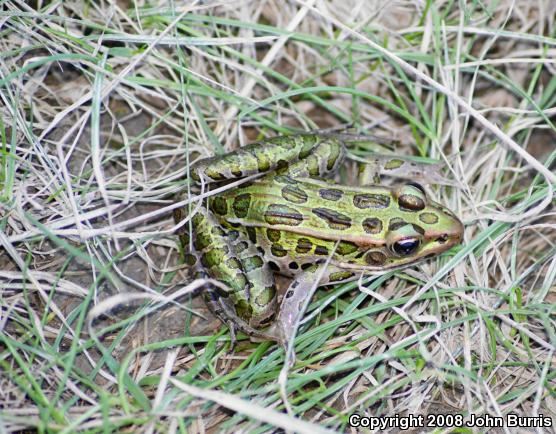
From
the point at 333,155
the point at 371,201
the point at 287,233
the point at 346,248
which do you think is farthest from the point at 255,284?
the point at 333,155

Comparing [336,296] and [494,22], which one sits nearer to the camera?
[336,296]

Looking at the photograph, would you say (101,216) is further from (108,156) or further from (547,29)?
(547,29)

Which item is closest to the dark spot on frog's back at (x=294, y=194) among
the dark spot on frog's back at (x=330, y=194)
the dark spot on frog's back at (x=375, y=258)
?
the dark spot on frog's back at (x=330, y=194)

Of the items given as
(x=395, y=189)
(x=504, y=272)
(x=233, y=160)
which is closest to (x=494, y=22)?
(x=395, y=189)

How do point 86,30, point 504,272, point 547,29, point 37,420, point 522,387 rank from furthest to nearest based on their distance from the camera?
point 547,29 < point 86,30 < point 504,272 < point 522,387 < point 37,420

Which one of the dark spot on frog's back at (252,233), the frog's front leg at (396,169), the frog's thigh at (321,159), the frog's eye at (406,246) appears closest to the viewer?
the frog's eye at (406,246)

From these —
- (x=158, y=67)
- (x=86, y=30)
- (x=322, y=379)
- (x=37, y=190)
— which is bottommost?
(x=322, y=379)

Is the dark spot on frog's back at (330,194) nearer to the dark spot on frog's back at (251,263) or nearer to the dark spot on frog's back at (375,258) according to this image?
the dark spot on frog's back at (375,258)
